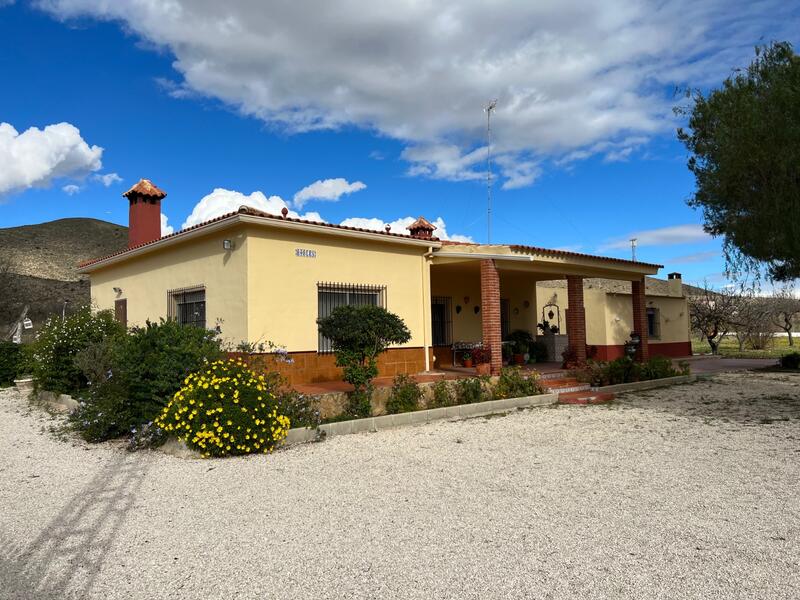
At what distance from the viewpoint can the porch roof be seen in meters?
12.3

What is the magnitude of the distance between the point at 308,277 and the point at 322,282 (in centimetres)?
33

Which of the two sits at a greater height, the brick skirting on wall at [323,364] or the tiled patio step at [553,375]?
the brick skirting on wall at [323,364]

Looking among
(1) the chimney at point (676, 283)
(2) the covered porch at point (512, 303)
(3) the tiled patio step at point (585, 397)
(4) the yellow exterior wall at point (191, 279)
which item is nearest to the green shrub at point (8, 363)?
(4) the yellow exterior wall at point (191, 279)

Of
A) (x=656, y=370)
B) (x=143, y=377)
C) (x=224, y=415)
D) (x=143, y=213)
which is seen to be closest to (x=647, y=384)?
(x=656, y=370)

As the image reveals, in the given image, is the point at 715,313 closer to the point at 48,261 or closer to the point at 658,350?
the point at 658,350

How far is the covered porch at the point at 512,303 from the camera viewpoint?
1218cm

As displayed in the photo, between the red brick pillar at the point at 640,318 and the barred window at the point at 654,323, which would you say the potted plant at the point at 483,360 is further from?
the barred window at the point at 654,323

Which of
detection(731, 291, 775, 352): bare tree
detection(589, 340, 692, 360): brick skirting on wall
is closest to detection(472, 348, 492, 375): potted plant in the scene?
detection(589, 340, 692, 360): brick skirting on wall

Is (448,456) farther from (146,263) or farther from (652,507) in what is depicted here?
(146,263)

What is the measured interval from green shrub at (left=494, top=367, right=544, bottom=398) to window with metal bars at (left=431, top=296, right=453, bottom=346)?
12.2 ft

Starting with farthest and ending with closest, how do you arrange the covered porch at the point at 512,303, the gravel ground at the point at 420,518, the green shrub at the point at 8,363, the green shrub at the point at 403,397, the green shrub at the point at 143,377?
1. the green shrub at the point at 8,363
2. the covered porch at the point at 512,303
3. the green shrub at the point at 403,397
4. the green shrub at the point at 143,377
5. the gravel ground at the point at 420,518

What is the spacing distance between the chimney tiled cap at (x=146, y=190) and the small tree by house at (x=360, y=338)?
9512mm

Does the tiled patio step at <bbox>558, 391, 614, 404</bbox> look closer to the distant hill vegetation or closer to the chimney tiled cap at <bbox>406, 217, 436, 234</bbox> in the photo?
the chimney tiled cap at <bbox>406, 217, 436, 234</bbox>

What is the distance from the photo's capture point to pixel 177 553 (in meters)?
3.89
